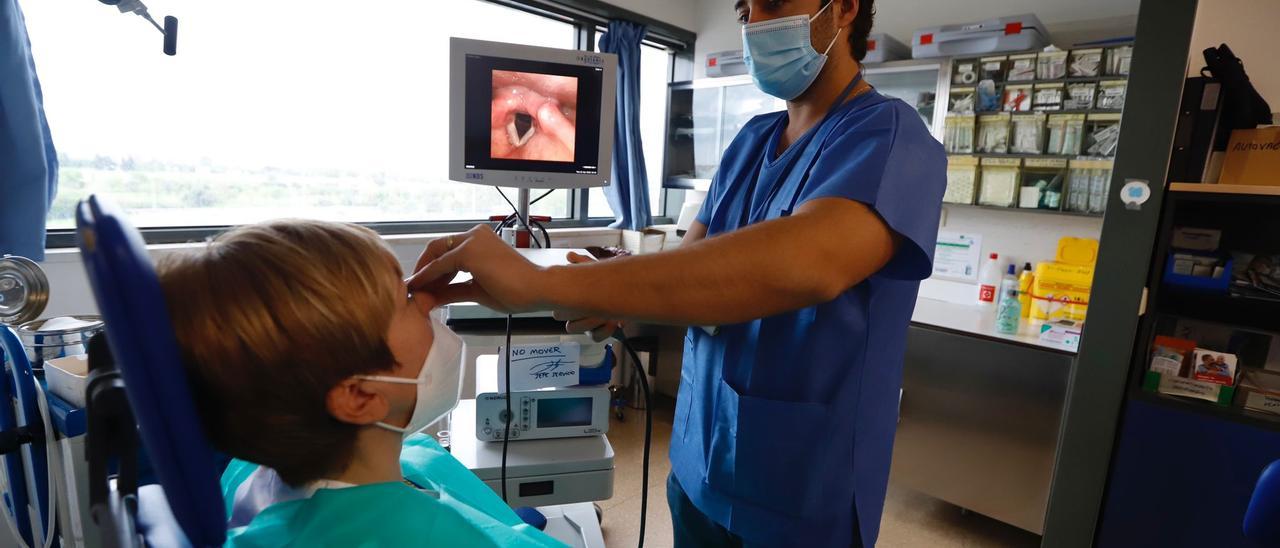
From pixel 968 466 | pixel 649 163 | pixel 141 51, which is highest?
pixel 141 51

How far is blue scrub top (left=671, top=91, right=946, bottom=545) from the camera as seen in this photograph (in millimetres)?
857

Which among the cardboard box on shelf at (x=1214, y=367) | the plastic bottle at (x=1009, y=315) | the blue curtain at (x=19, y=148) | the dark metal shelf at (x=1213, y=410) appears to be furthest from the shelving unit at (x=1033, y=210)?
the blue curtain at (x=19, y=148)

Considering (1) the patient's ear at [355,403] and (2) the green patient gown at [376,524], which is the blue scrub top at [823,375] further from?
(1) the patient's ear at [355,403]

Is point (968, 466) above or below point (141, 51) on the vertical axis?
below

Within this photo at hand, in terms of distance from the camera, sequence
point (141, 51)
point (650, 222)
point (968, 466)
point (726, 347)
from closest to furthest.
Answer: point (726, 347), point (141, 51), point (968, 466), point (650, 222)

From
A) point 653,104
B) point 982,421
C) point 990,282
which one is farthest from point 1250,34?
point 653,104

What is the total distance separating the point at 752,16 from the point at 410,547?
0.99m

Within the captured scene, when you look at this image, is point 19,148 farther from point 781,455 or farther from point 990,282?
point 990,282

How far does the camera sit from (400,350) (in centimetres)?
79

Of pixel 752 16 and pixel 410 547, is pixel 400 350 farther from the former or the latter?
pixel 752 16

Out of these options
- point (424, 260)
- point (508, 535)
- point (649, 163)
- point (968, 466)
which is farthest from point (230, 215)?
point (968, 466)

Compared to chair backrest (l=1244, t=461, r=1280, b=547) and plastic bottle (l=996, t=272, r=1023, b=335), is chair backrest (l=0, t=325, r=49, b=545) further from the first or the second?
plastic bottle (l=996, t=272, r=1023, b=335)

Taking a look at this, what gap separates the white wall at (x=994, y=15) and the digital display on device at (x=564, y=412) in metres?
2.28

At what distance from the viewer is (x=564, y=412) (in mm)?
1611
